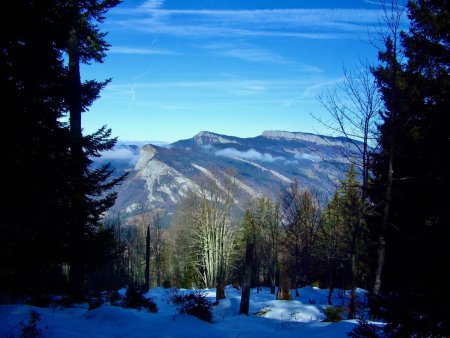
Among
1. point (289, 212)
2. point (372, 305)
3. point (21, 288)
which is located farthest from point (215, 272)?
point (372, 305)

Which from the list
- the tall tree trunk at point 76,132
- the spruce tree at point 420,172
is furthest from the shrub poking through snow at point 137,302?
the spruce tree at point 420,172

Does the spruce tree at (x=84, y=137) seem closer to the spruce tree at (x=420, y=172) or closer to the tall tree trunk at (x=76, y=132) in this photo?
the tall tree trunk at (x=76, y=132)

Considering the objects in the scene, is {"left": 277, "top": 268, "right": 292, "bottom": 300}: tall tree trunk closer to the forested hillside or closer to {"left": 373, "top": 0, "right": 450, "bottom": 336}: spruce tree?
the forested hillside

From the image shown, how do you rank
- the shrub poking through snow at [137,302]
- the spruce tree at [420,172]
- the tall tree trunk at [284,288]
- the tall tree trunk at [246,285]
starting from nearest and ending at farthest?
the spruce tree at [420,172], the shrub poking through snow at [137,302], the tall tree trunk at [246,285], the tall tree trunk at [284,288]

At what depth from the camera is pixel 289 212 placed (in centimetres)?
2717

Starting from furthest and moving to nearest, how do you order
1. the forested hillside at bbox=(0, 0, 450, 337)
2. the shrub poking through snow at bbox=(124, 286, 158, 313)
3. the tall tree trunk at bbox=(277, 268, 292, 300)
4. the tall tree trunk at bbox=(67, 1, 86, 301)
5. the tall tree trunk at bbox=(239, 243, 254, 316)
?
the tall tree trunk at bbox=(277, 268, 292, 300)
the tall tree trunk at bbox=(67, 1, 86, 301)
the tall tree trunk at bbox=(239, 243, 254, 316)
the shrub poking through snow at bbox=(124, 286, 158, 313)
the forested hillside at bbox=(0, 0, 450, 337)

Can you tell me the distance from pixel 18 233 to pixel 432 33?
42.5 ft

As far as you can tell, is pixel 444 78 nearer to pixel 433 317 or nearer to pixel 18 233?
pixel 433 317

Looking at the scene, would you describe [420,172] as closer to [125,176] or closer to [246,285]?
[246,285]

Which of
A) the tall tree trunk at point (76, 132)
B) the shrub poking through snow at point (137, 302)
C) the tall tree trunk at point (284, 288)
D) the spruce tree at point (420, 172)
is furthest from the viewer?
the tall tree trunk at point (284, 288)

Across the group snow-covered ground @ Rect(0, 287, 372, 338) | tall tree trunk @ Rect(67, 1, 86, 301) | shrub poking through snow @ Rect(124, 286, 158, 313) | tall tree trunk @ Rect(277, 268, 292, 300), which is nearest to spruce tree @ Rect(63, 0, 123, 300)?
tall tree trunk @ Rect(67, 1, 86, 301)

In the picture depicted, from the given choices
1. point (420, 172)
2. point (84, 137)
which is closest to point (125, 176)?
point (84, 137)

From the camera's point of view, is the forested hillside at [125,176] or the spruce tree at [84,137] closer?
the forested hillside at [125,176]

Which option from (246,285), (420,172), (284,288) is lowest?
(284,288)
